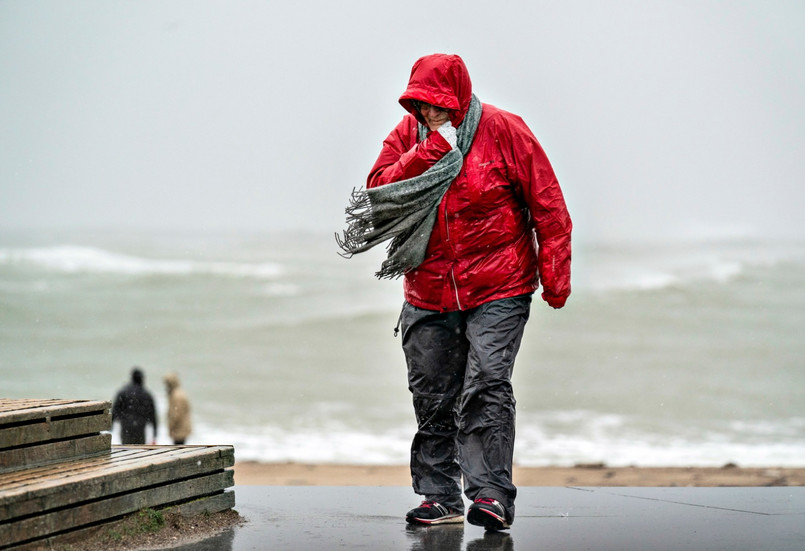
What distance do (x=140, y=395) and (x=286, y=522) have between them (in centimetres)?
901

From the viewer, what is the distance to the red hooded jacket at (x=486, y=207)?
3752 millimetres

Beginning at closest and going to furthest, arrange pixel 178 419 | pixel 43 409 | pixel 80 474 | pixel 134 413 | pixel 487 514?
1. pixel 80 474
2. pixel 43 409
3. pixel 487 514
4. pixel 134 413
5. pixel 178 419

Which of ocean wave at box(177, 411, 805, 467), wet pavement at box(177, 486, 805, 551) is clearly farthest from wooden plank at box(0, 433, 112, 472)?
ocean wave at box(177, 411, 805, 467)

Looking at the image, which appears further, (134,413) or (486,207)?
(134,413)

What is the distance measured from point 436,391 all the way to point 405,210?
735mm

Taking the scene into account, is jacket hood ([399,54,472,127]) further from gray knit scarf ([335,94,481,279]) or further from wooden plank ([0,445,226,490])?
wooden plank ([0,445,226,490])

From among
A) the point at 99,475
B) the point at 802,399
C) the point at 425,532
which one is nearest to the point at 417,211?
the point at 425,532

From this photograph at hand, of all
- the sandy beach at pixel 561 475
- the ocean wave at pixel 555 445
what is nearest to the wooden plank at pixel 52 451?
the sandy beach at pixel 561 475

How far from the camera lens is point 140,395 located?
40.7 ft

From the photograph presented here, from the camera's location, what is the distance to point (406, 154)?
12.5ft

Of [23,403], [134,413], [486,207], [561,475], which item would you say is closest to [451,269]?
[486,207]

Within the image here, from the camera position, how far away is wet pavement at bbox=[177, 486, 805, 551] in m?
3.39

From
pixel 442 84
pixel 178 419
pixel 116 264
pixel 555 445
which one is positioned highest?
pixel 116 264

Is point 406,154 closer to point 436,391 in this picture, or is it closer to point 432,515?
point 436,391
